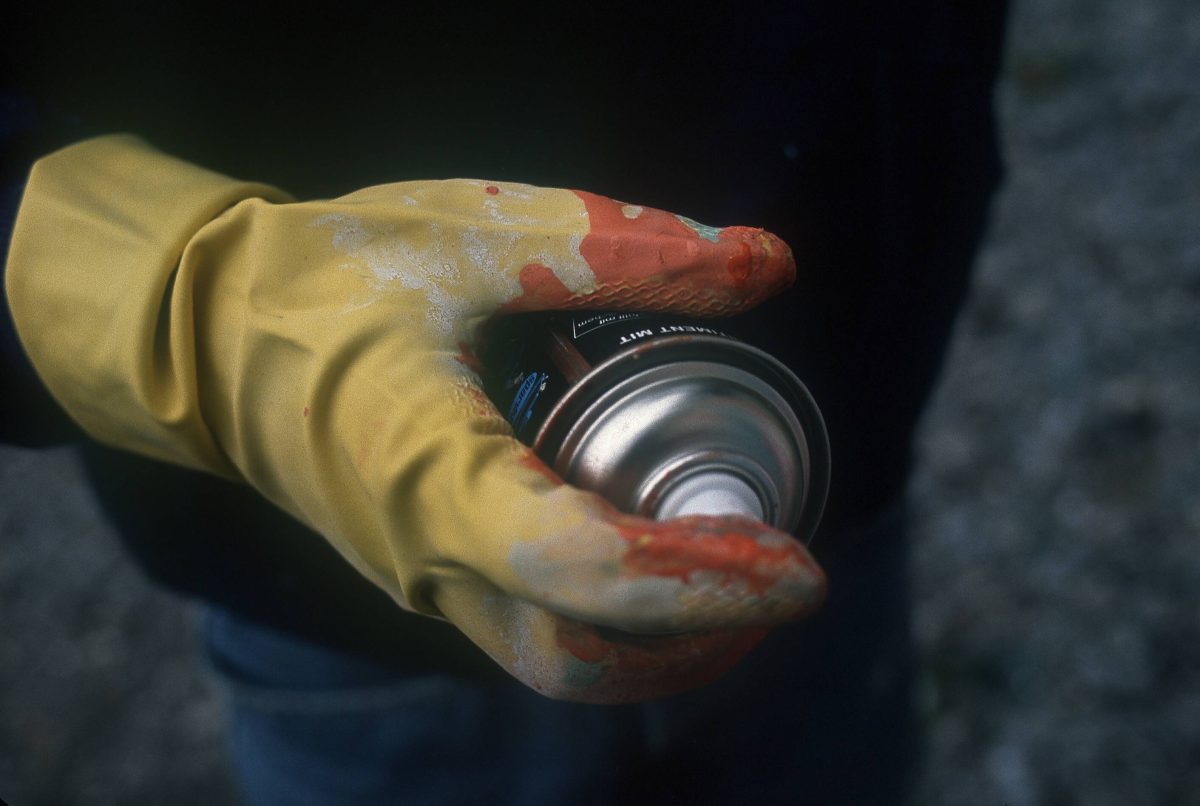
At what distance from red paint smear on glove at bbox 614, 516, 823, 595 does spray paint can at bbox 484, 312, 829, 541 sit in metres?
0.07

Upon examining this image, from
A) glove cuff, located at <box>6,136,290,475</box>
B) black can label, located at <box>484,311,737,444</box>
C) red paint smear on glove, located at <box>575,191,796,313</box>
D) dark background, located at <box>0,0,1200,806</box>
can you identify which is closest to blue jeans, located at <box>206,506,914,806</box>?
dark background, located at <box>0,0,1200,806</box>

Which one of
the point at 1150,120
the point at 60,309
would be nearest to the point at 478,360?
the point at 60,309

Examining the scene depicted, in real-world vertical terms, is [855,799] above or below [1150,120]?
below

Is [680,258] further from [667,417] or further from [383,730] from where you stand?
[383,730]

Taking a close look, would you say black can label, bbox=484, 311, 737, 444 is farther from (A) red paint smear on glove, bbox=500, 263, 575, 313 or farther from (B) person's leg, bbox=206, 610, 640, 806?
(B) person's leg, bbox=206, 610, 640, 806

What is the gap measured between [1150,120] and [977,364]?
984 millimetres

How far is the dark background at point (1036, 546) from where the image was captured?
178 centimetres

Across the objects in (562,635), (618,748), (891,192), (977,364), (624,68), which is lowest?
(618,748)

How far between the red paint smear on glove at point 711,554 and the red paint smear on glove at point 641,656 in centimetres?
14

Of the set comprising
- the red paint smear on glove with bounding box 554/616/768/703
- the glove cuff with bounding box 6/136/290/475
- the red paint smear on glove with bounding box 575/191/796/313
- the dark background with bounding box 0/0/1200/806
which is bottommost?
the dark background with bounding box 0/0/1200/806

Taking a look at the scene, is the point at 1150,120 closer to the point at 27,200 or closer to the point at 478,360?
the point at 478,360

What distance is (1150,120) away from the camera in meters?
2.62

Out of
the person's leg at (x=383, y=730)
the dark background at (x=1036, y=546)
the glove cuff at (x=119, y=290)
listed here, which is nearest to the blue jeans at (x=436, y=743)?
the person's leg at (x=383, y=730)

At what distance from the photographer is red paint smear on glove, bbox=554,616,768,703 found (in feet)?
2.60
